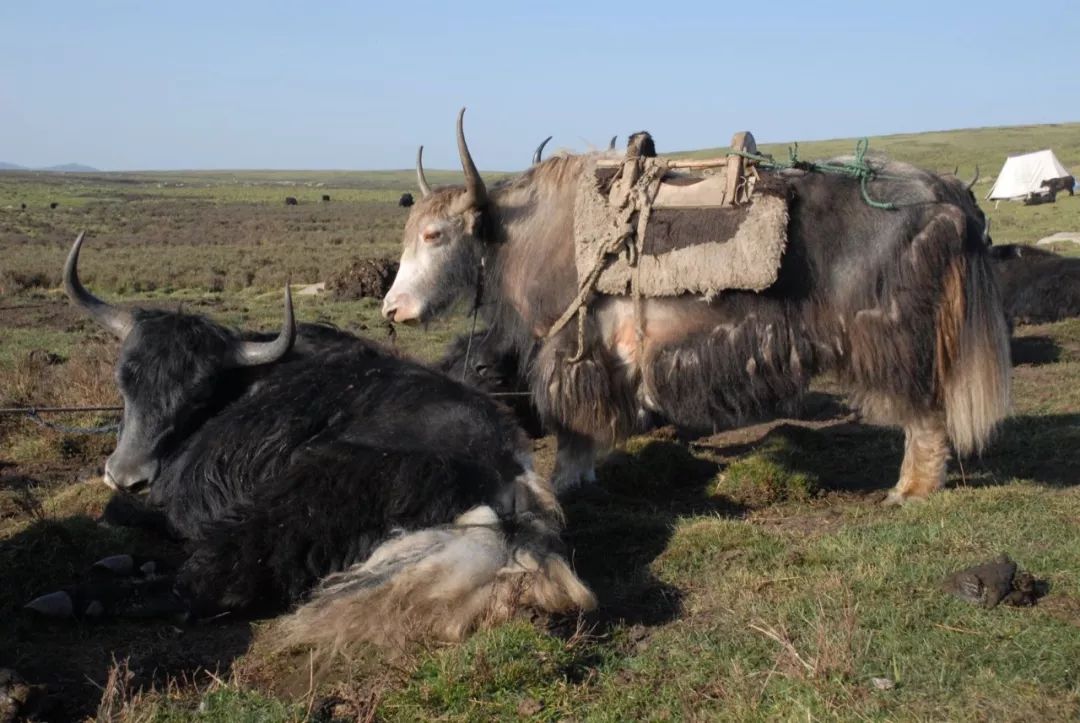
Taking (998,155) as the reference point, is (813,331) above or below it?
below

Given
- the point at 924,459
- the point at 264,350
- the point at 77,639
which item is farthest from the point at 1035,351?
the point at 77,639

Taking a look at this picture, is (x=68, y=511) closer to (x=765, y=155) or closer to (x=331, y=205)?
(x=765, y=155)

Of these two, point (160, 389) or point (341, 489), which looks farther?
point (160, 389)

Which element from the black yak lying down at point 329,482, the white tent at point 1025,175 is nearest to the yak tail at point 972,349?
Answer: the black yak lying down at point 329,482

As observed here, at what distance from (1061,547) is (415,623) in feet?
9.07

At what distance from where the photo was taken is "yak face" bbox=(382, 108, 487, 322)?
268 inches

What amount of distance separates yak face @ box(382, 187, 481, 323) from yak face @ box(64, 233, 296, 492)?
5.14 feet

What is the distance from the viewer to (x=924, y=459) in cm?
608

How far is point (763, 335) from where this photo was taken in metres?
5.90

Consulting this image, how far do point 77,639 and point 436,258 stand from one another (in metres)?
3.45

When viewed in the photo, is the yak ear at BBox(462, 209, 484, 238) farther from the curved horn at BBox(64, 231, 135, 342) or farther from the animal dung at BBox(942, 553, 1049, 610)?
the animal dung at BBox(942, 553, 1049, 610)

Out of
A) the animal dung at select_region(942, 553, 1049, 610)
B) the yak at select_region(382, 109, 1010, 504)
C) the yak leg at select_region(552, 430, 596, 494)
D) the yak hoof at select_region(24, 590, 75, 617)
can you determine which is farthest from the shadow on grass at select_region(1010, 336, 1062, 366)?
the yak hoof at select_region(24, 590, 75, 617)

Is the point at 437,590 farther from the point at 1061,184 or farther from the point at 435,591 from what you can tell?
the point at 1061,184

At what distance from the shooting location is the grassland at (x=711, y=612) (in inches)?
133
